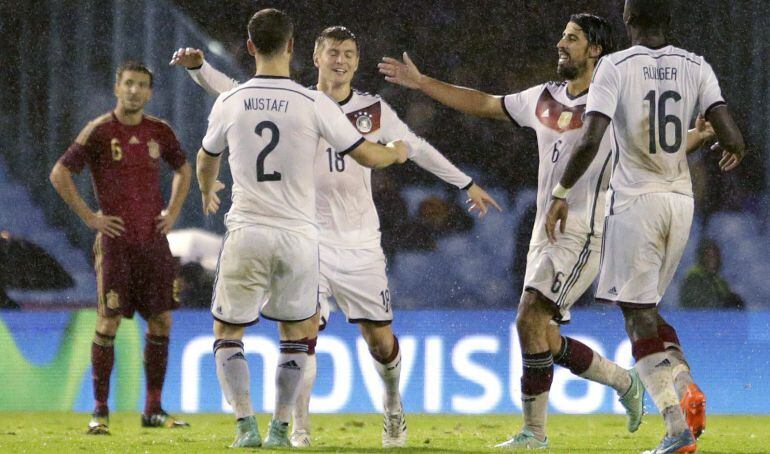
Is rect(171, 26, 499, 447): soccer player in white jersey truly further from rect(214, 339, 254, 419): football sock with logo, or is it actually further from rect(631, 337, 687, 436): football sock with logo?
rect(631, 337, 687, 436): football sock with logo

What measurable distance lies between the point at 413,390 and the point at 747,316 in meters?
2.26

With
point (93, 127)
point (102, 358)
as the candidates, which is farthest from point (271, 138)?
point (102, 358)

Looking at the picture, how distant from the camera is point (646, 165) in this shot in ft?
19.2

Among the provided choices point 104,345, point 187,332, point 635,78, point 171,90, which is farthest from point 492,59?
point 635,78

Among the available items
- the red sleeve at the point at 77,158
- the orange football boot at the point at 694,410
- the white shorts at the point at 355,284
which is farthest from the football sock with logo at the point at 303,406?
the red sleeve at the point at 77,158

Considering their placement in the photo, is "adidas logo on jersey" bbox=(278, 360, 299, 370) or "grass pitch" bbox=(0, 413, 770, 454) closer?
"adidas logo on jersey" bbox=(278, 360, 299, 370)

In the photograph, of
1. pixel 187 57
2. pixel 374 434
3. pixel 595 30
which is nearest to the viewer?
pixel 595 30

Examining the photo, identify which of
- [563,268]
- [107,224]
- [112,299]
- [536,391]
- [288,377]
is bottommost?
[536,391]

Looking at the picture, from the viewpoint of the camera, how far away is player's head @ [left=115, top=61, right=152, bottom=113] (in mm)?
8180

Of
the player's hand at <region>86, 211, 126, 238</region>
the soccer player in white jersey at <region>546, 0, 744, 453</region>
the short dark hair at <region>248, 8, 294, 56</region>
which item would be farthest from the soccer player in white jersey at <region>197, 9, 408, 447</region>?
the player's hand at <region>86, 211, 126, 238</region>

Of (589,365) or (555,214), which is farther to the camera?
(589,365)

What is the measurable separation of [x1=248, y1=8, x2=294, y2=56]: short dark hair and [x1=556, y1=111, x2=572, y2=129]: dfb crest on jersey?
153 centimetres

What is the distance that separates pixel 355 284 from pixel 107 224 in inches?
74.0

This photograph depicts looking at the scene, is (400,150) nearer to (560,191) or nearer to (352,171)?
(560,191)
